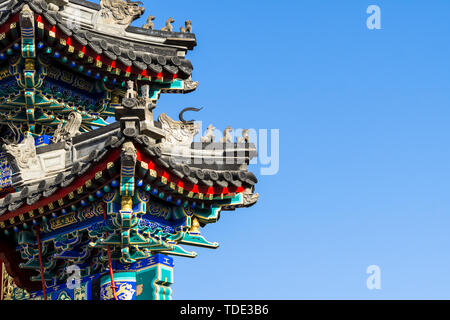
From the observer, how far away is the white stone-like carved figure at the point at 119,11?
21.8 meters

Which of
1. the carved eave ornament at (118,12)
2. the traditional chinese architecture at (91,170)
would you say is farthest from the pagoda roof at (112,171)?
the carved eave ornament at (118,12)

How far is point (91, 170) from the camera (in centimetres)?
1678

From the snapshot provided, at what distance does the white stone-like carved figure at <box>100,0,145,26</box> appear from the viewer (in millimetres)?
21781

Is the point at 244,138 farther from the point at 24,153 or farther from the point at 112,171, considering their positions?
the point at 24,153

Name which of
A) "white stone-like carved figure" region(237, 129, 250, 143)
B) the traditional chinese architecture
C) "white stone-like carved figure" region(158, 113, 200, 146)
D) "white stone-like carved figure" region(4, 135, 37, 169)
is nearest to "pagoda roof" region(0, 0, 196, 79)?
the traditional chinese architecture

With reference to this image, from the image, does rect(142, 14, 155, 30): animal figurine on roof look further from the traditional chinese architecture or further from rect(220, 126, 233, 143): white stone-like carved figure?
rect(220, 126, 233, 143): white stone-like carved figure

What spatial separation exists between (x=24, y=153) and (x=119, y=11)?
15.7 ft

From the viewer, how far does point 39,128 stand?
21.0m

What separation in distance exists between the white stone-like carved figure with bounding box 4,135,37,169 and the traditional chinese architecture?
0.06ft

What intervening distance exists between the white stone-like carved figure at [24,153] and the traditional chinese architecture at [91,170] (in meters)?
0.02

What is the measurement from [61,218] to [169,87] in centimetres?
531

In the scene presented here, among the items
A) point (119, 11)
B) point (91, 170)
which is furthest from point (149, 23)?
point (91, 170)

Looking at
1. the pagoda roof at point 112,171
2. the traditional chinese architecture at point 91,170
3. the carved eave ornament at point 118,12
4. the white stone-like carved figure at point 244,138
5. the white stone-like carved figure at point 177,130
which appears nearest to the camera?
the pagoda roof at point 112,171

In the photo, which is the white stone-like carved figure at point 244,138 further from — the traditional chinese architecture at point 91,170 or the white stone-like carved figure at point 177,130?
the white stone-like carved figure at point 177,130
